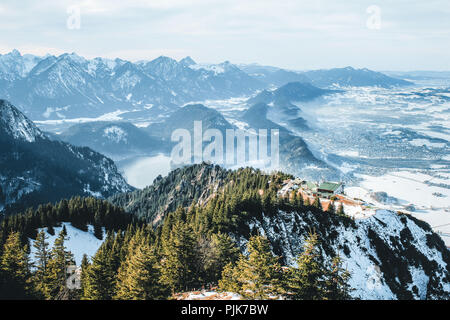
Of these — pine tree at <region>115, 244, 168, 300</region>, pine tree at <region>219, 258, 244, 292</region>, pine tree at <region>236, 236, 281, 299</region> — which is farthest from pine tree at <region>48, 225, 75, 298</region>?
pine tree at <region>236, 236, 281, 299</region>

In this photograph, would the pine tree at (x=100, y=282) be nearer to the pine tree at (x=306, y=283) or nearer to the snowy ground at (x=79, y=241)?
the pine tree at (x=306, y=283)

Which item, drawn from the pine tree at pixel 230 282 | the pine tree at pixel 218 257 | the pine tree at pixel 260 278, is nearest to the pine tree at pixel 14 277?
the pine tree at pixel 218 257

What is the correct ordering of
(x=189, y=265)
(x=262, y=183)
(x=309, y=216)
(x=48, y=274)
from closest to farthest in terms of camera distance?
1. (x=189, y=265)
2. (x=48, y=274)
3. (x=309, y=216)
4. (x=262, y=183)

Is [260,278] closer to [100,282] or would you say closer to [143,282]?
[143,282]

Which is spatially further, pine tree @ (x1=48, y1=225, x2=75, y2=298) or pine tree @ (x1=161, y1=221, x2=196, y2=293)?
pine tree @ (x1=48, y1=225, x2=75, y2=298)

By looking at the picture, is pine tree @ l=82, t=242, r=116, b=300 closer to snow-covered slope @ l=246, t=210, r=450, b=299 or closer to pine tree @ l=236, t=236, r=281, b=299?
pine tree @ l=236, t=236, r=281, b=299
